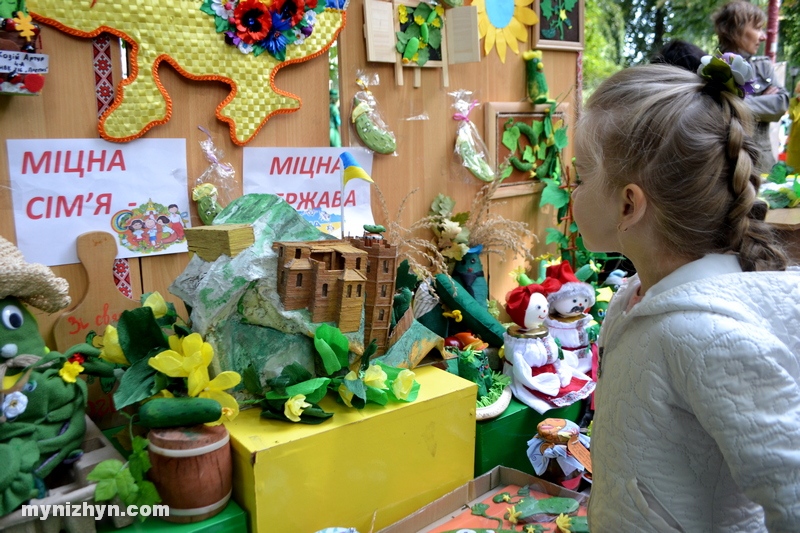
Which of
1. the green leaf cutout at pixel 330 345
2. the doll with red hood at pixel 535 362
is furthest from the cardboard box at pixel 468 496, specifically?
the green leaf cutout at pixel 330 345

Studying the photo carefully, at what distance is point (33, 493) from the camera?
1.02 metres

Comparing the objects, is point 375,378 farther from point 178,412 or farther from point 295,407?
point 178,412

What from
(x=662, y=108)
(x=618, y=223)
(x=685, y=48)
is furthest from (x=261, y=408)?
(x=685, y=48)

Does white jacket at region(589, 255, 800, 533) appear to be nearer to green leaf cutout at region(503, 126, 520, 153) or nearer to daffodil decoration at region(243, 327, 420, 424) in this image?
daffodil decoration at region(243, 327, 420, 424)

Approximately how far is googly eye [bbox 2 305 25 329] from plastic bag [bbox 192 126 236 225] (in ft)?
1.75

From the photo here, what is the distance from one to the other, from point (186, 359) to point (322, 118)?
91 cm

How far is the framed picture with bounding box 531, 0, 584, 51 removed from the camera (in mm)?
2377

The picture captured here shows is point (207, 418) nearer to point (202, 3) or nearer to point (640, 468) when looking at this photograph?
point (640, 468)

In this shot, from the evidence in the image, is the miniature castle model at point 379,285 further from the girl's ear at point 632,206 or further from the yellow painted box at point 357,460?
the girl's ear at point 632,206

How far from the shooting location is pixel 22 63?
123 centimetres

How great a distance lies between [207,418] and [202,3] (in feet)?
3.43

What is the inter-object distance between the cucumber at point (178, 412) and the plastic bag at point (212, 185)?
1.98 ft

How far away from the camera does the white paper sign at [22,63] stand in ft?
3.94

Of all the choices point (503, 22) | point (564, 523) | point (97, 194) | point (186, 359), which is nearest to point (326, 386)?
point (186, 359)
